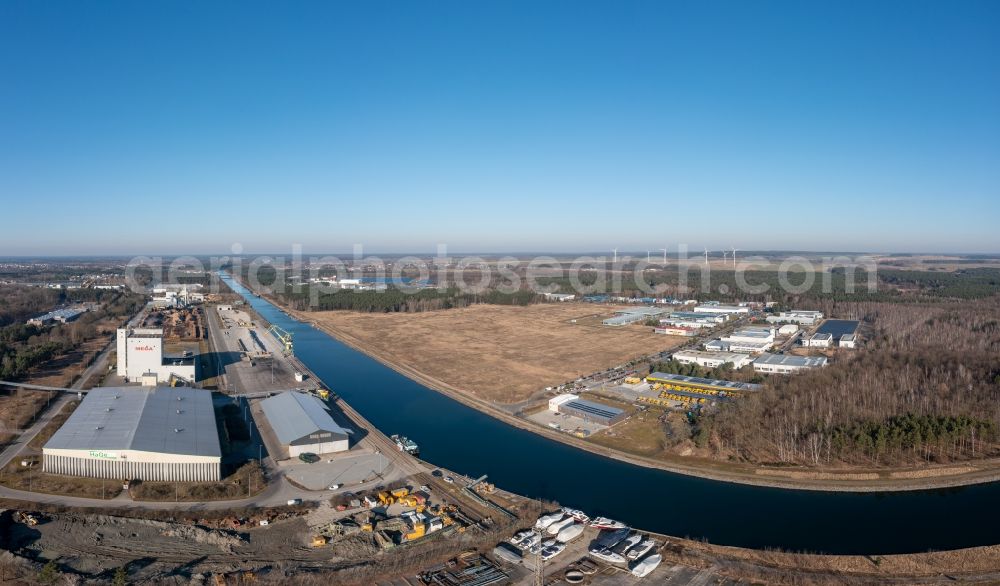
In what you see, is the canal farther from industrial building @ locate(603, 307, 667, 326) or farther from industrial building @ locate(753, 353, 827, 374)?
industrial building @ locate(603, 307, 667, 326)

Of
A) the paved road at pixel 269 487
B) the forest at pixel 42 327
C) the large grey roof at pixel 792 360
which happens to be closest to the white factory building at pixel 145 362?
the paved road at pixel 269 487

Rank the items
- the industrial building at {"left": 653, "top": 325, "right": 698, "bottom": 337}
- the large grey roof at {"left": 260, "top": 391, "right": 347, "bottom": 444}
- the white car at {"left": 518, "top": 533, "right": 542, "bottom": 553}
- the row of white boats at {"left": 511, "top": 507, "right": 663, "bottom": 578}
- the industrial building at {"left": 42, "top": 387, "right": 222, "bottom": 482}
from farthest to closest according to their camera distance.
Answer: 1. the industrial building at {"left": 653, "top": 325, "right": 698, "bottom": 337}
2. the large grey roof at {"left": 260, "top": 391, "right": 347, "bottom": 444}
3. the industrial building at {"left": 42, "top": 387, "right": 222, "bottom": 482}
4. the white car at {"left": 518, "top": 533, "right": 542, "bottom": 553}
5. the row of white boats at {"left": 511, "top": 507, "right": 663, "bottom": 578}

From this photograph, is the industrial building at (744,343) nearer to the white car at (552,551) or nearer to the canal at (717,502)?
the canal at (717,502)

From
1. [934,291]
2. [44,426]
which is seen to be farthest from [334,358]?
[934,291]

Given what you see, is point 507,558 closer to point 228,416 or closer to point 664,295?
point 228,416

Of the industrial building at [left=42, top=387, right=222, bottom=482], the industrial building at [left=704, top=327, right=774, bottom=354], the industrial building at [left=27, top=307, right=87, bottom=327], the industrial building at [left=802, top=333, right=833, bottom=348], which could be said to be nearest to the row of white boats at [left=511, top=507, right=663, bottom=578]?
the industrial building at [left=42, top=387, right=222, bottom=482]

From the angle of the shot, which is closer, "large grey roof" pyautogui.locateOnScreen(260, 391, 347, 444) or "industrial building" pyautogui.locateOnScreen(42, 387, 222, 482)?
"industrial building" pyautogui.locateOnScreen(42, 387, 222, 482)
